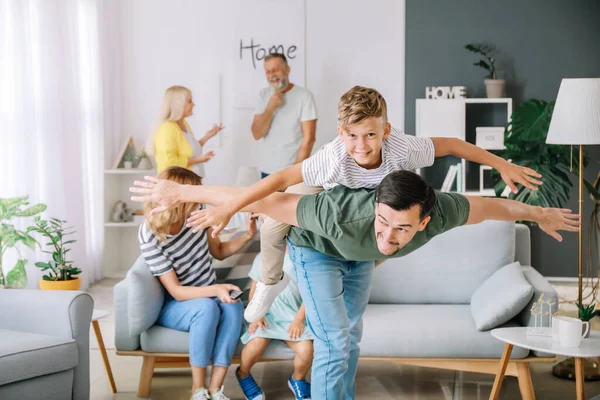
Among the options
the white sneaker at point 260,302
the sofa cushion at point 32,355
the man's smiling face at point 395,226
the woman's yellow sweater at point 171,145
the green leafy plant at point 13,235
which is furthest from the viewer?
the woman's yellow sweater at point 171,145

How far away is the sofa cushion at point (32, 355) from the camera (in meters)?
2.88

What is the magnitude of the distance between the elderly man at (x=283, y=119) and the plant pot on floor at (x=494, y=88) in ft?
4.92

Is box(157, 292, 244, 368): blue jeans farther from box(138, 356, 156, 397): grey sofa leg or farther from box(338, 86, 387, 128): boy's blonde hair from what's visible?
box(338, 86, 387, 128): boy's blonde hair

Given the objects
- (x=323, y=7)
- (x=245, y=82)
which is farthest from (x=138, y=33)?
(x=323, y=7)

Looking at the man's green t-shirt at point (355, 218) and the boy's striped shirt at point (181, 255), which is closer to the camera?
the man's green t-shirt at point (355, 218)

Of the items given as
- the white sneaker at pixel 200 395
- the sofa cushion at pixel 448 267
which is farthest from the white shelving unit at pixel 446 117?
the white sneaker at pixel 200 395

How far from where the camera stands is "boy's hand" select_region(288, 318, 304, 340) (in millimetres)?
3293

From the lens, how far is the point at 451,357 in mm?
3348

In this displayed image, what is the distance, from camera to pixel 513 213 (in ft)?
8.03

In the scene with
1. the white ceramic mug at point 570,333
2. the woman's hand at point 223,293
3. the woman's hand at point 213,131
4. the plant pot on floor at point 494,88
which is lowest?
the white ceramic mug at point 570,333

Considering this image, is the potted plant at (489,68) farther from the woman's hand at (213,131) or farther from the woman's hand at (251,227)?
the woman's hand at (251,227)

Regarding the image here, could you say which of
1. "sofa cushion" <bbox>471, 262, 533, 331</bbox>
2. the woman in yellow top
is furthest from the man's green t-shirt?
the woman in yellow top

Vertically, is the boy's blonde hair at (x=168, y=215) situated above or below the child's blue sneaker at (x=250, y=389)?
above

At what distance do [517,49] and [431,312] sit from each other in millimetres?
3694
